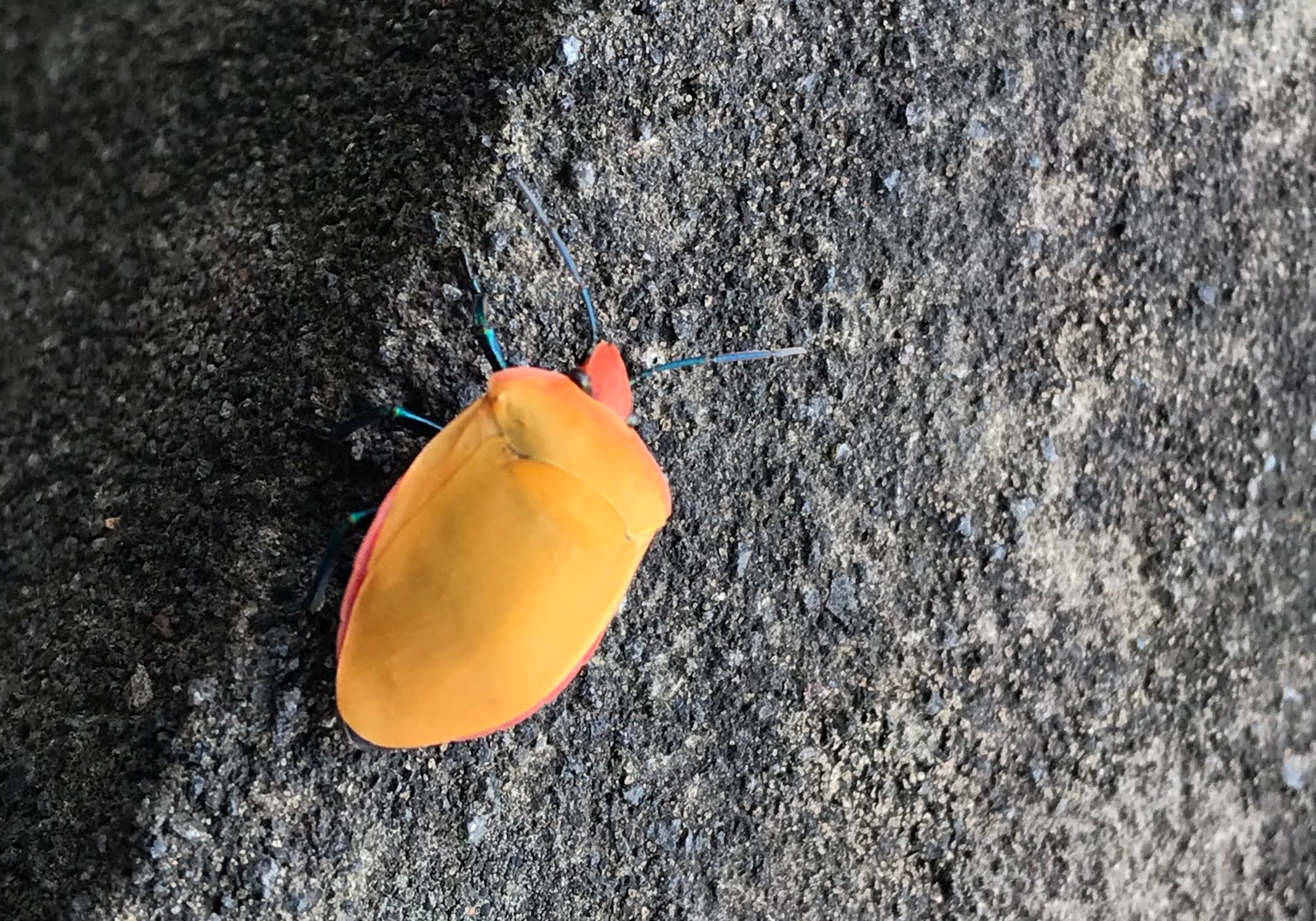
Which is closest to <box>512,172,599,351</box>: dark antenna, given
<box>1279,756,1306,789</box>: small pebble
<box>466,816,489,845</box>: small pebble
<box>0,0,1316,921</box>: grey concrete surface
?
<box>0,0,1316,921</box>: grey concrete surface

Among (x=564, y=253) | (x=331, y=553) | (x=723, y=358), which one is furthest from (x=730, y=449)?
(x=331, y=553)

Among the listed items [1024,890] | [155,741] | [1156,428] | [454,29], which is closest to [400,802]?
[155,741]

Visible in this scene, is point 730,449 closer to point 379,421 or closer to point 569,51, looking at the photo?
point 379,421

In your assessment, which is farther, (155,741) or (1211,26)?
(1211,26)

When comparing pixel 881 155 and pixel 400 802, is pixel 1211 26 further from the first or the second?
pixel 400 802

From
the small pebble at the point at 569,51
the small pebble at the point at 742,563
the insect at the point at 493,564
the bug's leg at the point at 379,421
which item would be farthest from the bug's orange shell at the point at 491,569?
the small pebble at the point at 569,51

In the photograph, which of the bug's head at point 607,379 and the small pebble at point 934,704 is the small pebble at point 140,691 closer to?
the bug's head at point 607,379
